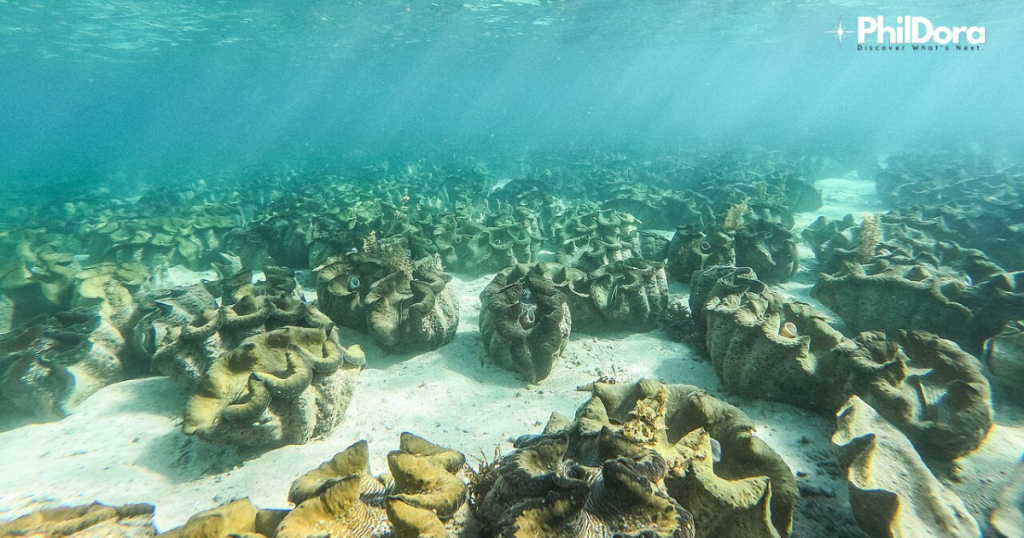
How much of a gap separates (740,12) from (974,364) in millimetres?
37570

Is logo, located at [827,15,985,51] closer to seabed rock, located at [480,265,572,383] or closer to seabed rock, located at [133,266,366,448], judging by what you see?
seabed rock, located at [480,265,572,383]

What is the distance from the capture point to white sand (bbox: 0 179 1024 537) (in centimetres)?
294

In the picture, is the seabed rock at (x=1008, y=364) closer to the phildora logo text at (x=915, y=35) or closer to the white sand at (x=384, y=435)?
the white sand at (x=384, y=435)

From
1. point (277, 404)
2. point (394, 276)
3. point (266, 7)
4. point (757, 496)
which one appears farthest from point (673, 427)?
point (266, 7)

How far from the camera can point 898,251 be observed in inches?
253

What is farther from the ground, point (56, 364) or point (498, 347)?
point (56, 364)

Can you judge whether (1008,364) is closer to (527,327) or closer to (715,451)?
(715,451)

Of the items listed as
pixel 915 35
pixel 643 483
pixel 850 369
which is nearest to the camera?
pixel 643 483

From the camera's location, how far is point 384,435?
149 inches

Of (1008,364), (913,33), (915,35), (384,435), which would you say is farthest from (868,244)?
(913,33)

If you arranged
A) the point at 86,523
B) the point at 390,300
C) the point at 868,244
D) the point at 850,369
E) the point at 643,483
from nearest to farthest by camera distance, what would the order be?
the point at 643,483 < the point at 86,523 < the point at 850,369 < the point at 390,300 < the point at 868,244

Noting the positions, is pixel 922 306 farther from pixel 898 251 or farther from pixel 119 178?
pixel 119 178

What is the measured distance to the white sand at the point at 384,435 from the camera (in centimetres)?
294

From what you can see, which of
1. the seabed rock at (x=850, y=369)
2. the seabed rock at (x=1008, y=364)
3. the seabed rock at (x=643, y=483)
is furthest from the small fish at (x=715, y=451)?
the seabed rock at (x=1008, y=364)
